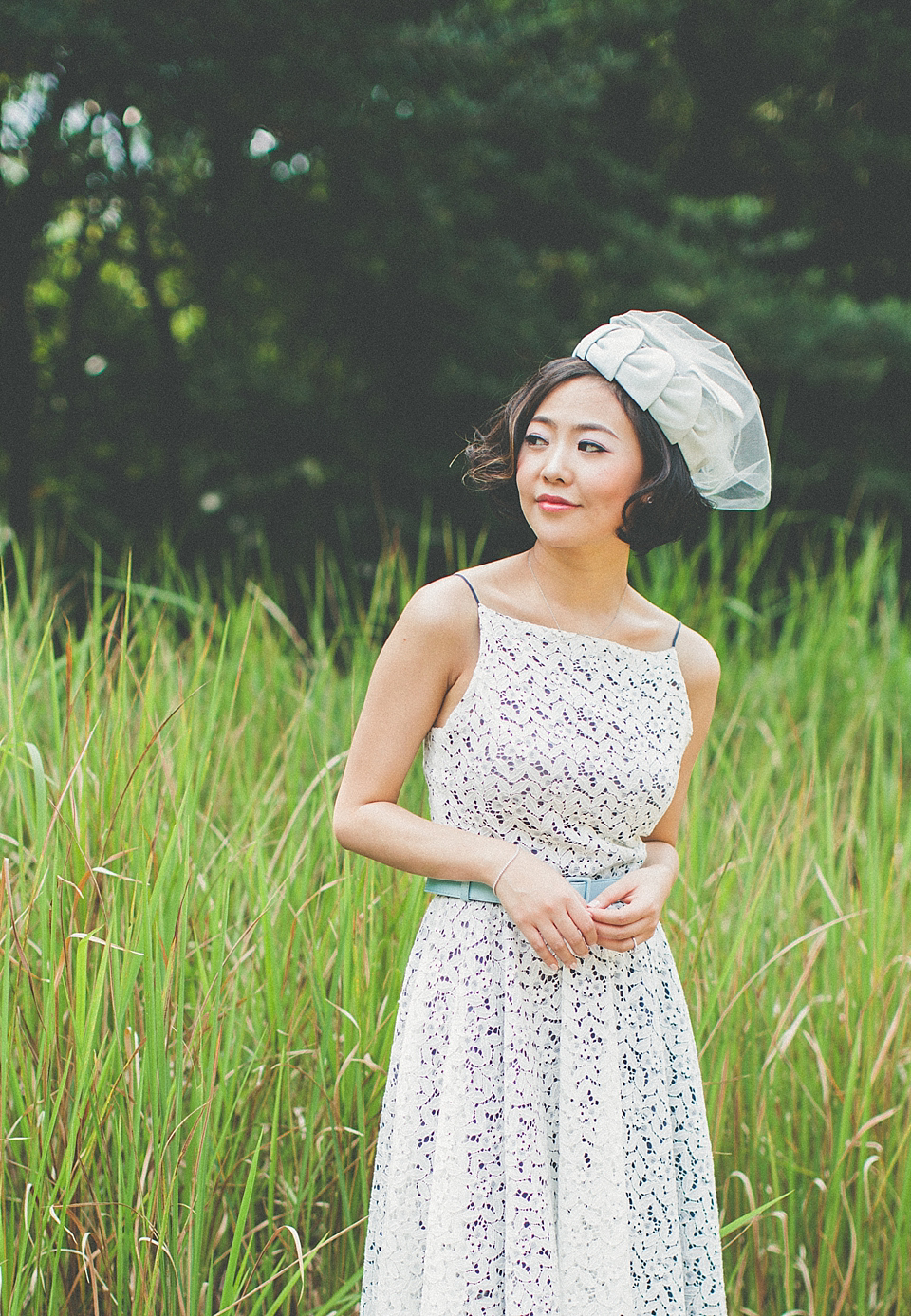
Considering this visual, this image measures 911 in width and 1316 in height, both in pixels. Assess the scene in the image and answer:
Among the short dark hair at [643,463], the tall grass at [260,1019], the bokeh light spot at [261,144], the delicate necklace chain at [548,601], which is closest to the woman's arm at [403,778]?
the delicate necklace chain at [548,601]

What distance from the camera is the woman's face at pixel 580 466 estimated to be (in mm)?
1429

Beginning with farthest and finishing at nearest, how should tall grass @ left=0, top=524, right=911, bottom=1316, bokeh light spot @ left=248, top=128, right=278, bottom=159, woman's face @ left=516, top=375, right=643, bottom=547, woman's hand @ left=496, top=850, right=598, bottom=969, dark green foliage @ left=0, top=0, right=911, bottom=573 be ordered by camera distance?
1. bokeh light spot @ left=248, top=128, right=278, bottom=159
2. dark green foliage @ left=0, top=0, right=911, bottom=573
3. tall grass @ left=0, top=524, right=911, bottom=1316
4. woman's face @ left=516, top=375, right=643, bottom=547
5. woman's hand @ left=496, top=850, right=598, bottom=969

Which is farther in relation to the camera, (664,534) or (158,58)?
(158,58)

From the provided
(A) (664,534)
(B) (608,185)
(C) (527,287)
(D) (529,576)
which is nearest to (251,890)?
(D) (529,576)

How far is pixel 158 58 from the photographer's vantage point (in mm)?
4340

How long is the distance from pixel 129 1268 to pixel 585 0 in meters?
5.58

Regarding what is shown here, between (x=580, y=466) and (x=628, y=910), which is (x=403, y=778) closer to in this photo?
(x=628, y=910)

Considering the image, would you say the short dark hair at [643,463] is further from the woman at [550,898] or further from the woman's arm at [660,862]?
the woman's arm at [660,862]

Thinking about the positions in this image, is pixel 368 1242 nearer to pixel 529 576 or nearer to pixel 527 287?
pixel 529 576

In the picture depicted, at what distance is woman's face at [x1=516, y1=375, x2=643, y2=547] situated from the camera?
1.43 m

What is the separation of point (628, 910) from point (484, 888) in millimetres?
183

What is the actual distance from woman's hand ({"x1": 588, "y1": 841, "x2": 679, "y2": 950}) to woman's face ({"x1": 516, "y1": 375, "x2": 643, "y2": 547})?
436 mm

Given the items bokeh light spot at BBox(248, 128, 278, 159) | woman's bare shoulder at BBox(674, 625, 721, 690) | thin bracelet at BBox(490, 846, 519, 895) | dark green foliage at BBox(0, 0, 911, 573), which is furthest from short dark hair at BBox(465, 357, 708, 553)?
bokeh light spot at BBox(248, 128, 278, 159)

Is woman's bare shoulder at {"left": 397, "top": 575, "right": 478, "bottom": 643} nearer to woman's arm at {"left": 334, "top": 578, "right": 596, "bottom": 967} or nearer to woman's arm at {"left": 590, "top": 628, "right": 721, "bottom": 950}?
woman's arm at {"left": 334, "top": 578, "right": 596, "bottom": 967}
